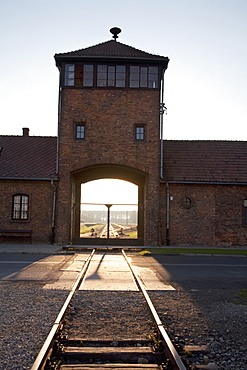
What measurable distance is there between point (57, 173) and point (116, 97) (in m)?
5.32

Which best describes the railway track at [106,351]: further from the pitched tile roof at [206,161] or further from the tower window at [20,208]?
the pitched tile roof at [206,161]

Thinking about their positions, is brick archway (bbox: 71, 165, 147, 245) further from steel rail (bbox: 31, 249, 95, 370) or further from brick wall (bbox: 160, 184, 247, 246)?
steel rail (bbox: 31, 249, 95, 370)

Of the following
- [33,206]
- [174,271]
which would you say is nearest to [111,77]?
[33,206]

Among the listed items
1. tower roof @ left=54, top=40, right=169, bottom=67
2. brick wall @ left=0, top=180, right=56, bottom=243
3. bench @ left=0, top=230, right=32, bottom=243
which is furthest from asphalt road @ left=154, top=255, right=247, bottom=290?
tower roof @ left=54, top=40, right=169, bottom=67

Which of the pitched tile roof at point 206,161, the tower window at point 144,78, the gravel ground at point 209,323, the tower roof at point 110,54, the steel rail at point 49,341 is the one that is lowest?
the gravel ground at point 209,323

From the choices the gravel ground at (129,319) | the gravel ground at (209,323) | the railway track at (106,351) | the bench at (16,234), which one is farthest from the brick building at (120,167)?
the railway track at (106,351)

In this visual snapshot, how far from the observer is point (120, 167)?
21.7 m

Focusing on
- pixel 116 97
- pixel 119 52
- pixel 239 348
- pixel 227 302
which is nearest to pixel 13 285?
pixel 227 302

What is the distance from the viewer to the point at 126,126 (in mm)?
21359

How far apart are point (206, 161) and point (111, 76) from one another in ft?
24.8

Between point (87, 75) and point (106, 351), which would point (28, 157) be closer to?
point (87, 75)

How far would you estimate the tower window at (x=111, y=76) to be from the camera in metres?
→ 21.6

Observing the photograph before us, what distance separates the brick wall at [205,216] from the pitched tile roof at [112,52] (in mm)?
7235

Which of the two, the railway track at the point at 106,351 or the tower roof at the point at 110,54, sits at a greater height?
the tower roof at the point at 110,54
